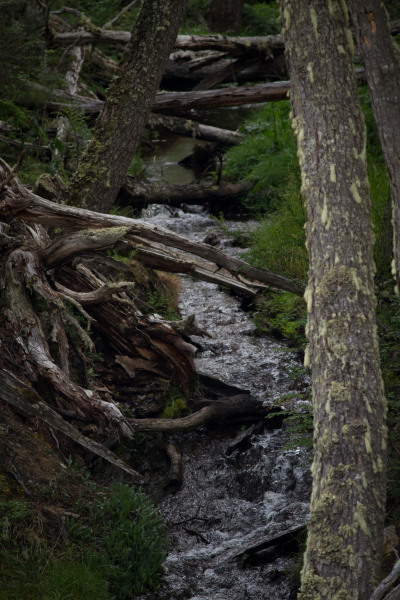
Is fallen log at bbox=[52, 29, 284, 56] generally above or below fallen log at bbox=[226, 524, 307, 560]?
above

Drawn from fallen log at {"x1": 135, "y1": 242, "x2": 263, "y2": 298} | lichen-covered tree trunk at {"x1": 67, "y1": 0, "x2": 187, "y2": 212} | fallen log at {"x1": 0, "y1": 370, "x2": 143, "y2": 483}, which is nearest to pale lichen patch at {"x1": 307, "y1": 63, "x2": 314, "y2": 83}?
fallen log at {"x1": 135, "y1": 242, "x2": 263, "y2": 298}

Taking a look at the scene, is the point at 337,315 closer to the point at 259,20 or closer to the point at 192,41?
the point at 192,41

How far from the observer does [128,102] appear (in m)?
6.73

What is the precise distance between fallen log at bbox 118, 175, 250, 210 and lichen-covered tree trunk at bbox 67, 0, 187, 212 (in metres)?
2.86

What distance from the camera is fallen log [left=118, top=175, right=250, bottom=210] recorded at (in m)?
9.86

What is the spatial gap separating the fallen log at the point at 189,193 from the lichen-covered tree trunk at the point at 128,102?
2862 mm

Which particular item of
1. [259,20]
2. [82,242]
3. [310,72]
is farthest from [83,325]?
[259,20]

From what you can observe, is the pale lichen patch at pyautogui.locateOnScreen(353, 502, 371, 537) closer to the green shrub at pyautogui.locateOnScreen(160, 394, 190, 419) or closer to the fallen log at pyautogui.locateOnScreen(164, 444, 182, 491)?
the fallen log at pyautogui.locateOnScreen(164, 444, 182, 491)

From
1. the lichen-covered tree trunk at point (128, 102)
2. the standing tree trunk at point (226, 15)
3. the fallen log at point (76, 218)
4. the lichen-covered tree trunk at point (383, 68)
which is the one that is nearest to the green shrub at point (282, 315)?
the fallen log at point (76, 218)

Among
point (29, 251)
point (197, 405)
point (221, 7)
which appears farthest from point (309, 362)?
point (221, 7)

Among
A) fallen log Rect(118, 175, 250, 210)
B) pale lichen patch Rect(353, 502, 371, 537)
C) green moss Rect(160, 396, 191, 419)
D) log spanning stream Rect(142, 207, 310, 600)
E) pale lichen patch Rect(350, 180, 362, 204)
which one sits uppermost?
pale lichen patch Rect(350, 180, 362, 204)

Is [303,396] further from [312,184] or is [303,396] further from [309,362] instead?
[312,184]

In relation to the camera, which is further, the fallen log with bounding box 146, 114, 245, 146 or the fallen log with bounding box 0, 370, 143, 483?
the fallen log with bounding box 146, 114, 245, 146

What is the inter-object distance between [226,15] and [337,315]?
18523 mm
